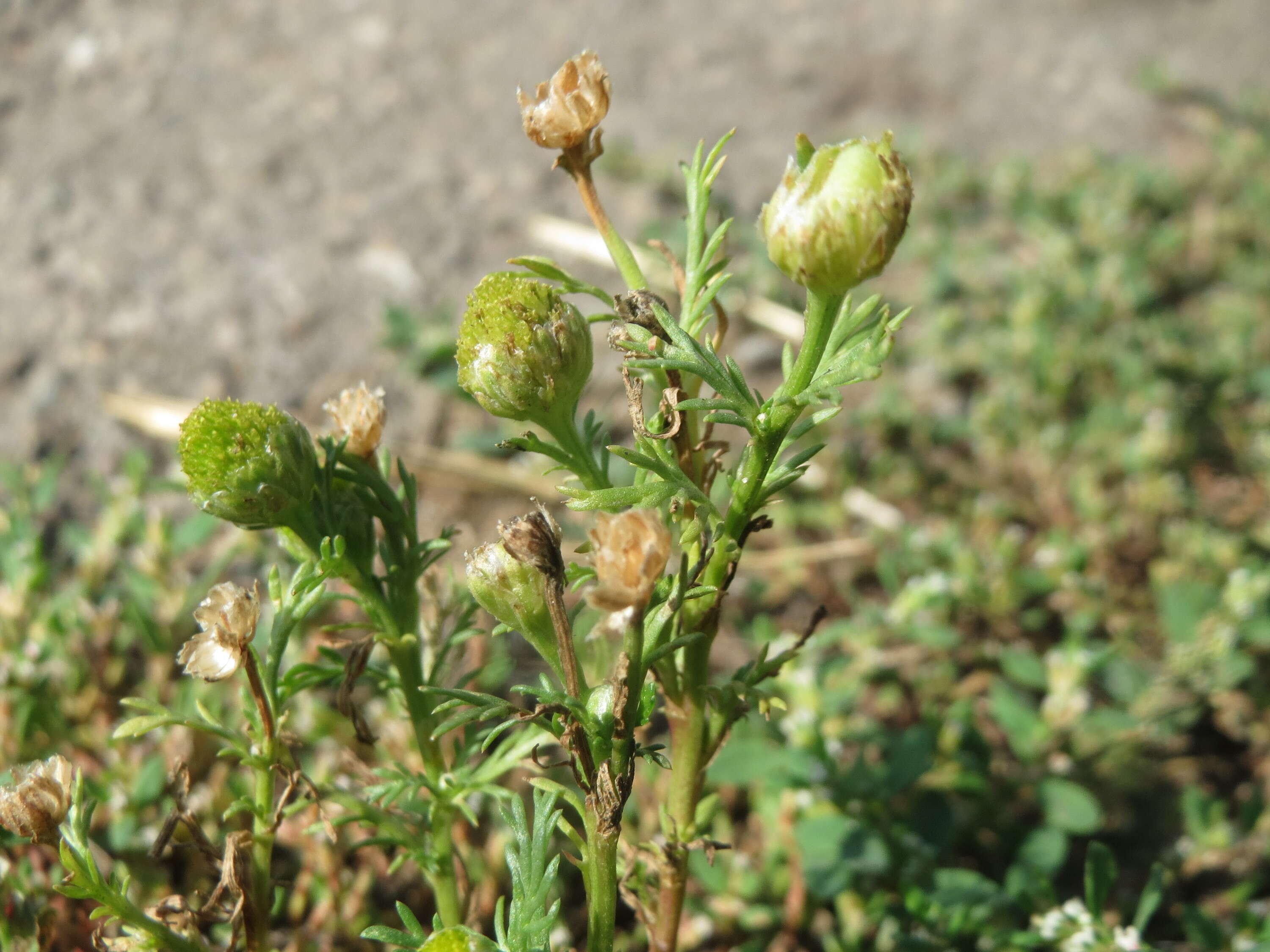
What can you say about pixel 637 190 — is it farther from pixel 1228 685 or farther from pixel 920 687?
pixel 1228 685

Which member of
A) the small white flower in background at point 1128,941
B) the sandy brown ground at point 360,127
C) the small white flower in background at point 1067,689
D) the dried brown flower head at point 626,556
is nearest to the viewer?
the dried brown flower head at point 626,556

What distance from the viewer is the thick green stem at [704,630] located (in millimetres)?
991

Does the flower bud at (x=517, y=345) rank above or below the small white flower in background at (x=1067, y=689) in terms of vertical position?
below

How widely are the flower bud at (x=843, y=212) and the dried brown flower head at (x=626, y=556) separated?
0.27 meters

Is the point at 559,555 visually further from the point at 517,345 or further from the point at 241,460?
the point at 241,460

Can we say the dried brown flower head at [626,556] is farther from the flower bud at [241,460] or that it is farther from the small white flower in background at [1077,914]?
the small white flower in background at [1077,914]

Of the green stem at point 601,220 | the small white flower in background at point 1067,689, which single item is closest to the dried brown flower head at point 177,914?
the green stem at point 601,220

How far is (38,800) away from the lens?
3.51ft

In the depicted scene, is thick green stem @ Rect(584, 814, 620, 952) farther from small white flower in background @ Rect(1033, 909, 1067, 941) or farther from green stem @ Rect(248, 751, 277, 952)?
small white flower in background @ Rect(1033, 909, 1067, 941)

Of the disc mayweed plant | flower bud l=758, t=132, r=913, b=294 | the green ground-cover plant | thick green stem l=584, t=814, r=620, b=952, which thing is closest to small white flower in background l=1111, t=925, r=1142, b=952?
the green ground-cover plant

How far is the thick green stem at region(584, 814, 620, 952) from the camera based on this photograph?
104cm

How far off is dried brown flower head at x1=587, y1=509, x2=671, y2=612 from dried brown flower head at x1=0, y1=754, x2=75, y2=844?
646 mm

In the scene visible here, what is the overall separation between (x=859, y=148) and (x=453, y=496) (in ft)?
6.60

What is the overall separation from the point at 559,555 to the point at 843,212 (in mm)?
401
